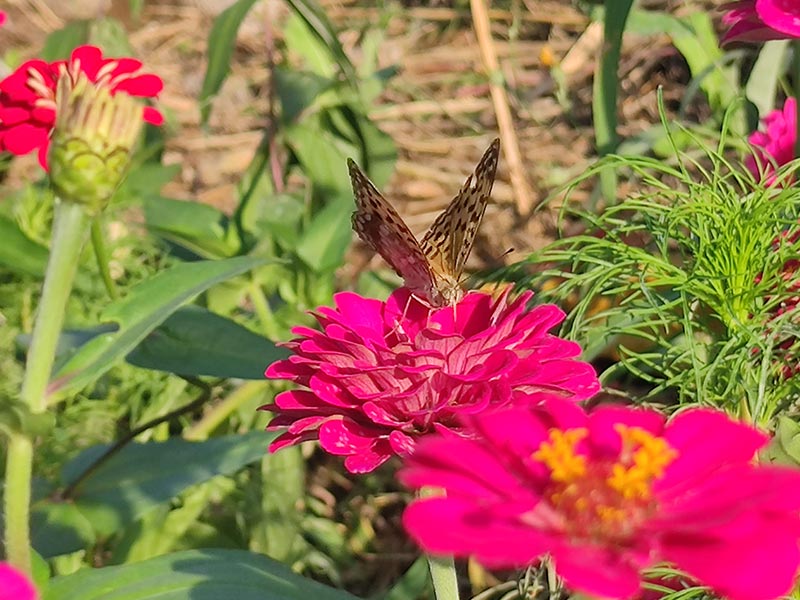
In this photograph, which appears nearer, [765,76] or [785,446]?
[785,446]

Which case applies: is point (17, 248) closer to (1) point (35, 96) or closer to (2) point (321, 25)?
(1) point (35, 96)

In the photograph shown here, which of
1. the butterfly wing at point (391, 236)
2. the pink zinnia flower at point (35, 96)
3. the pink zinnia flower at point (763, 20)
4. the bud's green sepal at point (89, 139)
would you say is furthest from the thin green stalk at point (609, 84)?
the bud's green sepal at point (89, 139)

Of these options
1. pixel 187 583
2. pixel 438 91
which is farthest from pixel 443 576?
pixel 438 91

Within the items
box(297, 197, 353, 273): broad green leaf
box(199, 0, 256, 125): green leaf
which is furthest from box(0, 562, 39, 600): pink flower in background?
box(199, 0, 256, 125): green leaf

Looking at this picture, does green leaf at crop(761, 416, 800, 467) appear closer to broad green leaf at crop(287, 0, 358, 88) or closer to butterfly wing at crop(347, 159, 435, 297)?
butterfly wing at crop(347, 159, 435, 297)

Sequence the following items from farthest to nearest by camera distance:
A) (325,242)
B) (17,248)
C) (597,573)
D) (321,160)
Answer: (321,160), (325,242), (17,248), (597,573)

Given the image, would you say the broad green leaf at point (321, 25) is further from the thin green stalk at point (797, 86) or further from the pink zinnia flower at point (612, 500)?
the pink zinnia flower at point (612, 500)
